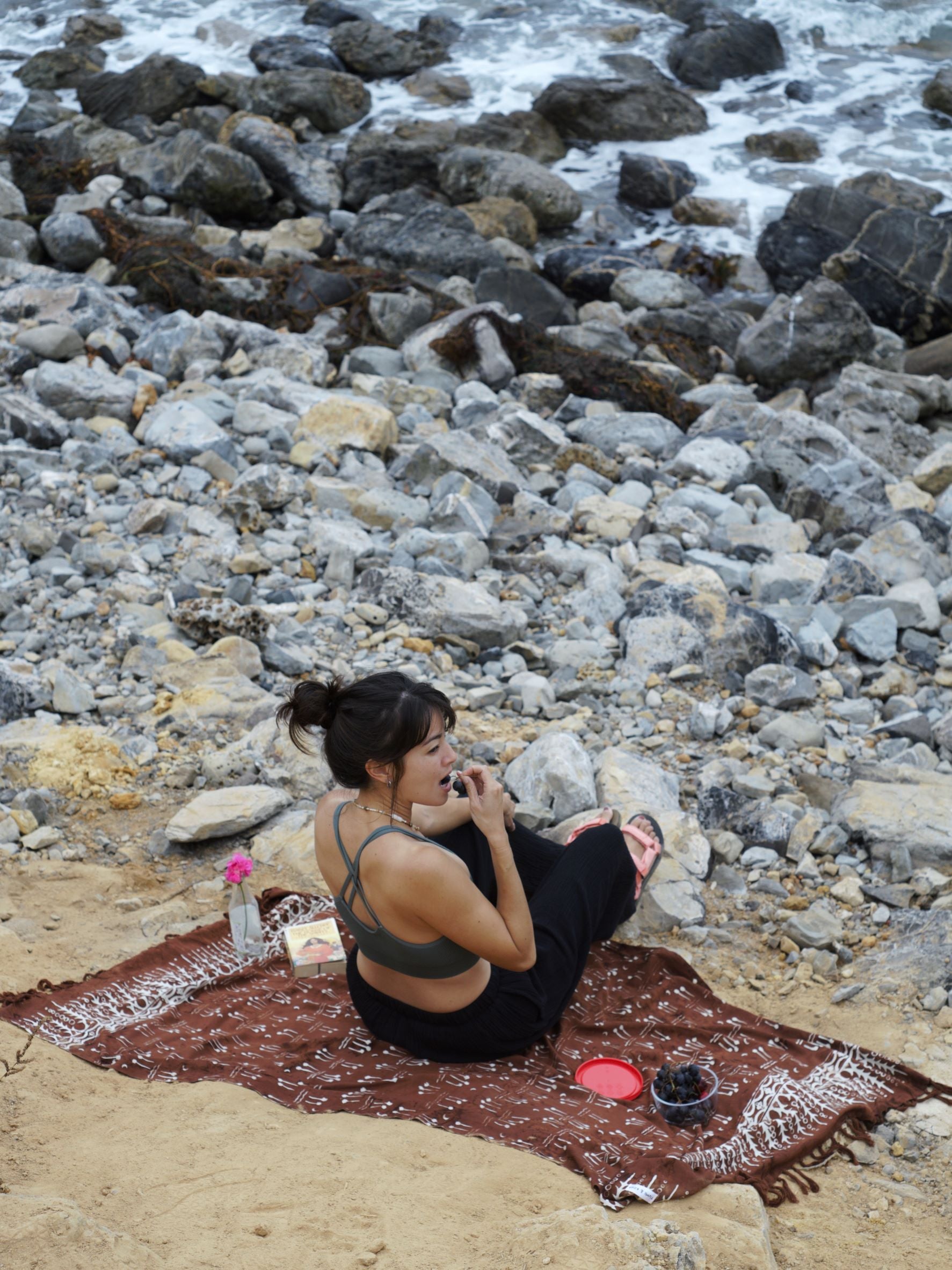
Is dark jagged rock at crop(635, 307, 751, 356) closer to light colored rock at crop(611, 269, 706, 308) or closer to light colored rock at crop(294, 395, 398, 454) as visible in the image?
light colored rock at crop(611, 269, 706, 308)

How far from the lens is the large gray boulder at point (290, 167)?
13.9 meters

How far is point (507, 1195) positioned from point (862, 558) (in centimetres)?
467

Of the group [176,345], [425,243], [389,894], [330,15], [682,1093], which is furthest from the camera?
[330,15]

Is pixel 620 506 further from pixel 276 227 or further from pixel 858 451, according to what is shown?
pixel 276 227

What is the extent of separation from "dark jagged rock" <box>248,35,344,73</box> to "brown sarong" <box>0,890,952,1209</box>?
18.4m

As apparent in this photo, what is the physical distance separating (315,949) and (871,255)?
1095cm

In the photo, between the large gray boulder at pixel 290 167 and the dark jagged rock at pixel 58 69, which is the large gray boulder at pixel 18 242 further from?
the dark jagged rock at pixel 58 69

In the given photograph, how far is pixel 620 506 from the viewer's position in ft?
22.0

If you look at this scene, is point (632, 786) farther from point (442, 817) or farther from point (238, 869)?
point (238, 869)

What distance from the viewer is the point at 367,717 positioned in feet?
8.81

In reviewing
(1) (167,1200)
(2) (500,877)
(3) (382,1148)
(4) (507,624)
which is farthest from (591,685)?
(1) (167,1200)

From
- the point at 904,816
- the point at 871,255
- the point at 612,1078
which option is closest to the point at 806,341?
the point at 871,255

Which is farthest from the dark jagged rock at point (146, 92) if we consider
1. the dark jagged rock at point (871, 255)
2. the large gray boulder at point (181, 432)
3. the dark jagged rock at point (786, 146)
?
the large gray boulder at point (181, 432)

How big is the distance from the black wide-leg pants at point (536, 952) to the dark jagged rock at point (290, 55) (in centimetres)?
1823
